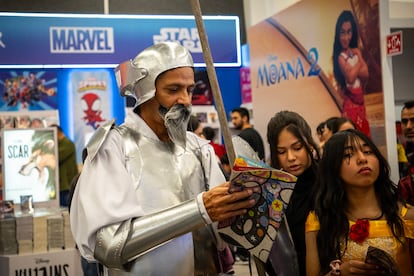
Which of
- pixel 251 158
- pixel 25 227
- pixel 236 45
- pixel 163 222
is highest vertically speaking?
pixel 236 45

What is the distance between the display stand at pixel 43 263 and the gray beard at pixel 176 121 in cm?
274

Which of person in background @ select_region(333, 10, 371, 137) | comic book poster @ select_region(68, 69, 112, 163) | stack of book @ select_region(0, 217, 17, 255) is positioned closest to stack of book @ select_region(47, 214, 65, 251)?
stack of book @ select_region(0, 217, 17, 255)

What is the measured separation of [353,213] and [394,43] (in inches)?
88.4

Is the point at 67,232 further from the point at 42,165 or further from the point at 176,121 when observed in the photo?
the point at 176,121

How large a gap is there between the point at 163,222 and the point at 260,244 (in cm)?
28

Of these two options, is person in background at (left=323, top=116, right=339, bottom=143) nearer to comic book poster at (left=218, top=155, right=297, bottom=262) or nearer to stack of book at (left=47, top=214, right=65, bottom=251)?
stack of book at (left=47, top=214, right=65, bottom=251)

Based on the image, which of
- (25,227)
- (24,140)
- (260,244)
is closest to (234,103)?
(24,140)

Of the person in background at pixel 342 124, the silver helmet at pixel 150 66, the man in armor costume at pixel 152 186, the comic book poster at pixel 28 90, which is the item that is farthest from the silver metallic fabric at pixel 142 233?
the comic book poster at pixel 28 90

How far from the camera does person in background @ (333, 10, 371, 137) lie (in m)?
4.57

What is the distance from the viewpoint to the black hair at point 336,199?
2.08m

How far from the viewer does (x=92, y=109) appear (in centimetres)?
930

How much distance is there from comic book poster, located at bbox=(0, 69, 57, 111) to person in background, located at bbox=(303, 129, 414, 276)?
7.74 metres

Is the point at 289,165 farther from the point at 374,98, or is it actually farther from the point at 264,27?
the point at 264,27

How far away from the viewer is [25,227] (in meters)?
4.41
